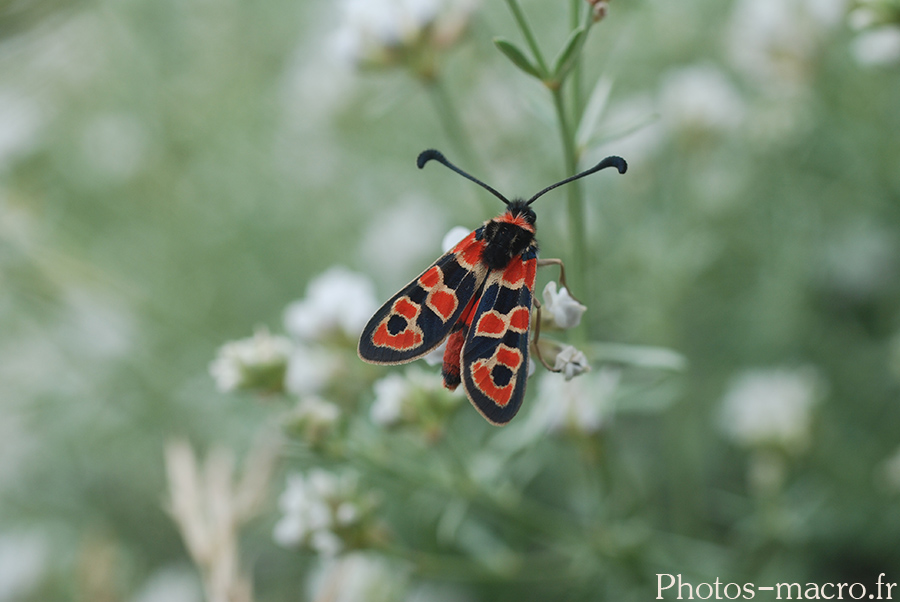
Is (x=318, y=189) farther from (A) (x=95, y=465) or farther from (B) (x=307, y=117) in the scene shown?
(A) (x=95, y=465)

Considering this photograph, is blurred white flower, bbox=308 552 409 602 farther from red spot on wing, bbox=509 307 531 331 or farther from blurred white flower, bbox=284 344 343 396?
red spot on wing, bbox=509 307 531 331

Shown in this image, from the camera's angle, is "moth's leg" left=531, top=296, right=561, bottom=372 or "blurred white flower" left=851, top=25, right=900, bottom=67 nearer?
"moth's leg" left=531, top=296, right=561, bottom=372

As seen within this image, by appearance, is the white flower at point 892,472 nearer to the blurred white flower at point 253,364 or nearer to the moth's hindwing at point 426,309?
the moth's hindwing at point 426,309

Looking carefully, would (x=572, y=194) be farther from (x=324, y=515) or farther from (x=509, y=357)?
(x=324, y=515)

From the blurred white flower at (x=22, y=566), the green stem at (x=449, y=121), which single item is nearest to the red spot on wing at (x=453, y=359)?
the green stem at (x=449, y=121)

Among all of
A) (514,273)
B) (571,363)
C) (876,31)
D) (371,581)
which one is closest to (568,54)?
(514,273)

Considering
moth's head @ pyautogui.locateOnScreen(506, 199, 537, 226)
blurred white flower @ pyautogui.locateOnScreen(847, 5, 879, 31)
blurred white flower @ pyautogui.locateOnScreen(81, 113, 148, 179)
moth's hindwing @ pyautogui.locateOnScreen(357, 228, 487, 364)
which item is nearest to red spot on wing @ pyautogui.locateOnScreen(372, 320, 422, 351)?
moth's hindwing @ pyautogui.locateOnScreen(357, 228, 487, 364)
